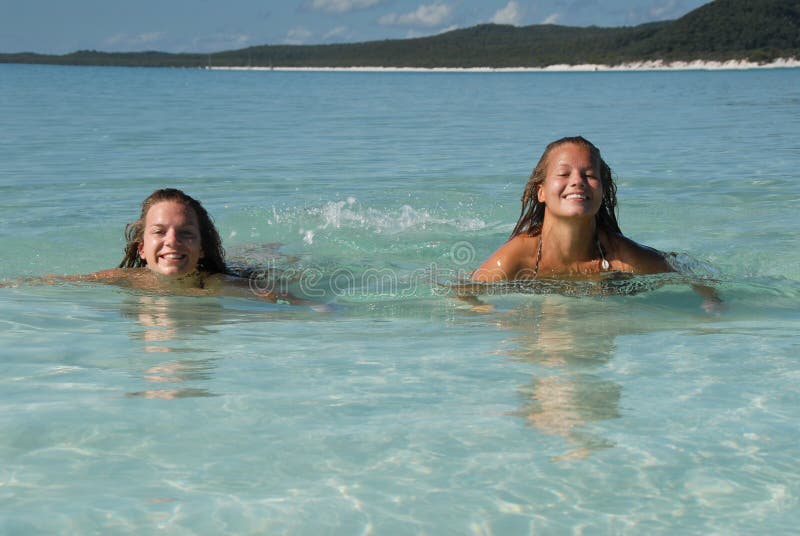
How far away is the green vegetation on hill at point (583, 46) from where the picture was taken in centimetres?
10575

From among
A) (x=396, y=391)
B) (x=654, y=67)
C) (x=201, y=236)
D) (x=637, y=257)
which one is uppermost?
(x=654, y=67)

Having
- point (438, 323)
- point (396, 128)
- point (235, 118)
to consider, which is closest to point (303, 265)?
point (438, 323)

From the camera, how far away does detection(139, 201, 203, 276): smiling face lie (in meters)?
4.99

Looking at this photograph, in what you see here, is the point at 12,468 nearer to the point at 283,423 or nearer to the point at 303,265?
the point at 283,423

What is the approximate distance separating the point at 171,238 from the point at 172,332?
2.58 feet

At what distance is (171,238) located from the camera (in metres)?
4.96

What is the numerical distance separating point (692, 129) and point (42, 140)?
11.0m

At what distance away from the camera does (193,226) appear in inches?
201

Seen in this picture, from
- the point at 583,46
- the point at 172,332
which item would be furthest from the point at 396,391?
the point at 583,46

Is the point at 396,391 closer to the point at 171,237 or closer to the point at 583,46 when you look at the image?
the point at 171,237

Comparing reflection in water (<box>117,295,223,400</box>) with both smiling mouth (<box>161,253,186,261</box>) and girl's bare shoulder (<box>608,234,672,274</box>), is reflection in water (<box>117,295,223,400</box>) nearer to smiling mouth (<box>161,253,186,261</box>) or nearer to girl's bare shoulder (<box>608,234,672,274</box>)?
smiling mouth (<box>161,253,186,261</box>)

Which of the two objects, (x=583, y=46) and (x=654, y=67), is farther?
(x=583, y=46)

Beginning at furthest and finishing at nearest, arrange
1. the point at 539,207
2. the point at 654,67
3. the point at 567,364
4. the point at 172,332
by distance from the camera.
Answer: the point at 654,67, the point at 539,207, the point at 172,332, the point at 567,364

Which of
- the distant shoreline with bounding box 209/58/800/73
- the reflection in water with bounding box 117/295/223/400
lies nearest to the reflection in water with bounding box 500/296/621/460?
the reflection in water with bounding box 117/295/223/400
